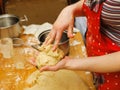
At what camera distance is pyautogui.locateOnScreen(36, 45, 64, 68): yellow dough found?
1062 millimetres

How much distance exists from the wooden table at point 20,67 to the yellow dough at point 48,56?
19 centimetres

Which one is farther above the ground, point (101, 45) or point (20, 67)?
point (101, 45)

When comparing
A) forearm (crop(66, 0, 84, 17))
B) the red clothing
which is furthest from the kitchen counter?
forearm (crop(66, 0, 84, 17))

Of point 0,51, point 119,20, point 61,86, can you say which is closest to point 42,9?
point 0,51

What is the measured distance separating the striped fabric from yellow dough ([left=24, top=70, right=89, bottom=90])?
30 cm

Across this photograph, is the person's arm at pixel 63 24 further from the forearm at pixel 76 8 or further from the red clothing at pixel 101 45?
the red clothing at pixel 101 45

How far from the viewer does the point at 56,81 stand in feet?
3.83

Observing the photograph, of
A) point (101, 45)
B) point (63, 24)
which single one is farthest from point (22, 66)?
point (101, 45)

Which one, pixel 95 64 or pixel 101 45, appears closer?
pixel 95 64

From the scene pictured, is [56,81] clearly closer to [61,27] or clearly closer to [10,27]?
[61,27]

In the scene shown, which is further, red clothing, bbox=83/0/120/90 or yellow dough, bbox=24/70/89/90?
yellow dough, bbox=24/70/89/90

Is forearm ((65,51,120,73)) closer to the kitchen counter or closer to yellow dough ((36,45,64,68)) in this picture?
yellow dough ((36,45,64,68))

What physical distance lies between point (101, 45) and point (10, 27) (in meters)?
0.63

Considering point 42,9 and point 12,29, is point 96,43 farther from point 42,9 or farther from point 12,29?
point 42,9
